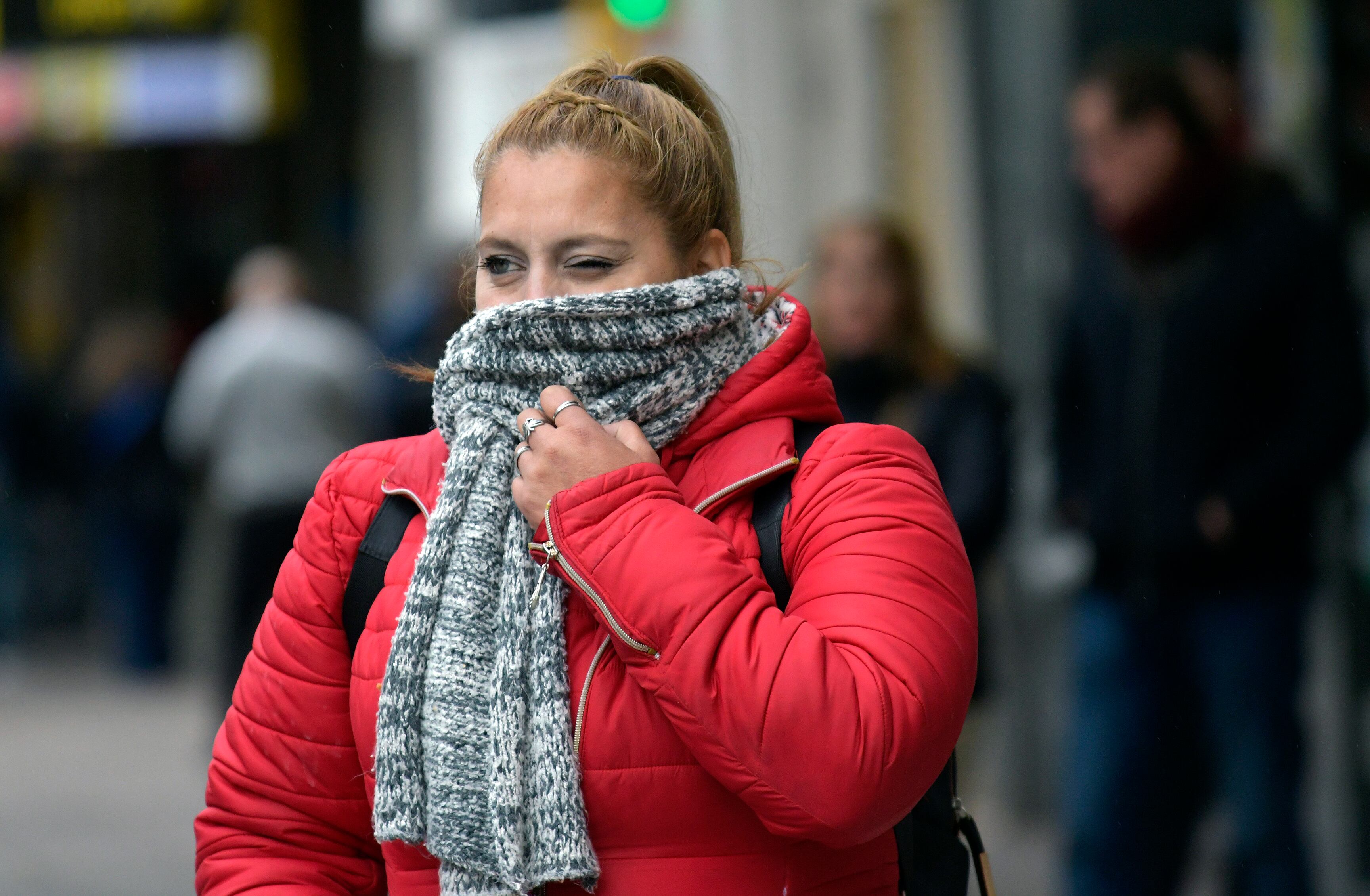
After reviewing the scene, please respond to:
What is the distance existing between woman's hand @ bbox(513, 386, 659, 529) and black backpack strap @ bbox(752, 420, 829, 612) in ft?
0.47

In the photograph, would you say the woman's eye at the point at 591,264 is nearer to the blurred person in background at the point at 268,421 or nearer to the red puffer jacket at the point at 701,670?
the red puffer jacket at the point at 701,670

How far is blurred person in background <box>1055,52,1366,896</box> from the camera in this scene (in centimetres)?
414

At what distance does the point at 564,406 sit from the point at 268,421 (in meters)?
5.91

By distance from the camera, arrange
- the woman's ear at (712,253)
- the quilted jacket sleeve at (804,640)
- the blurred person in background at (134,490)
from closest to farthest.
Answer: the quilted jacket sleeve at (804,640)
the woman's ear at (712,253)
the blurred person in background at (134,490)

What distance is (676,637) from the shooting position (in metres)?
1.80

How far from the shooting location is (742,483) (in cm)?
198

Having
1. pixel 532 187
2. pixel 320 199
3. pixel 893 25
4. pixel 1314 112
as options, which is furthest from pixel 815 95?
pixel 320 199

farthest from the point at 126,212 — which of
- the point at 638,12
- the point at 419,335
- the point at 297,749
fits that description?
the point at 297,749

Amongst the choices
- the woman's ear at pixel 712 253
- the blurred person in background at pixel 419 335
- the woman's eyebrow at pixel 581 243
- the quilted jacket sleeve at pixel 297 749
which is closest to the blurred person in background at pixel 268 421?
the blurred person in background at pixel 419 335

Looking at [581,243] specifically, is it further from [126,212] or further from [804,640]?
[126,212]

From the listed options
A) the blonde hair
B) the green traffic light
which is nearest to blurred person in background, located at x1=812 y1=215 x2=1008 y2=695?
the green traffic light

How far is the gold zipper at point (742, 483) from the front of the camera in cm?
197

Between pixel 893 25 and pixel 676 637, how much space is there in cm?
684

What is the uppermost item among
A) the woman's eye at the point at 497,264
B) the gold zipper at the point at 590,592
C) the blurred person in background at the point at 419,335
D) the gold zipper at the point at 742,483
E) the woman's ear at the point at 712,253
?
the woman's eye at the point at 497,264
